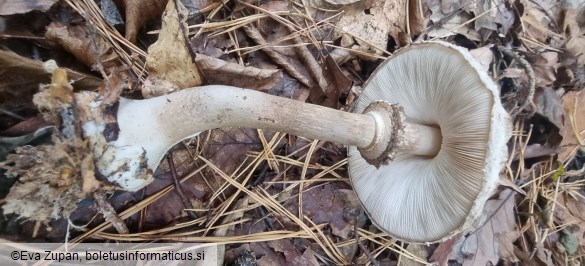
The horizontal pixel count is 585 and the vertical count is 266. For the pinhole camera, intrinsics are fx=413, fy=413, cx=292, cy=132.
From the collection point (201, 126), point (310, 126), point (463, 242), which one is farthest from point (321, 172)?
point (463, 242)

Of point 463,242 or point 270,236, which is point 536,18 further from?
point 270,236

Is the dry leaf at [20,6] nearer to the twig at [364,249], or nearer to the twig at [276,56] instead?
the twig at [276,56]

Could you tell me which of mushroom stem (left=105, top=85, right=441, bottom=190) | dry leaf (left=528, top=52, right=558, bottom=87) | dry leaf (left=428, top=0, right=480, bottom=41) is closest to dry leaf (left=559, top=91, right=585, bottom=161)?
dry leaf (left=528, top=52, right=558, bottom=87)

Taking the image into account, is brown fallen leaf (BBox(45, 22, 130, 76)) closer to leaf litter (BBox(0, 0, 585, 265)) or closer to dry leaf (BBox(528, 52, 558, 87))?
→ leaf litter (BBox(0, 0, 585, 265))

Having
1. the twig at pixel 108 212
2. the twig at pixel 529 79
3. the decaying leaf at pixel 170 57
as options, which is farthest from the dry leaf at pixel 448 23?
the twig at pixel 108 212

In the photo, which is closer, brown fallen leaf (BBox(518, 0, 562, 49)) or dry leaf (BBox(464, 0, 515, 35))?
dry leaf (BBox(464, 0, 515, 35))

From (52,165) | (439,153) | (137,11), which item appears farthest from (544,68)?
(52,165)

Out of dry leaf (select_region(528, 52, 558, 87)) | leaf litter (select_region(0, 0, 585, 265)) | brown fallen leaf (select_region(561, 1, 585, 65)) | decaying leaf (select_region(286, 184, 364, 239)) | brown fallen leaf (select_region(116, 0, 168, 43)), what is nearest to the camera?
leaf litter (select_region(0, 0, 585, 265))
